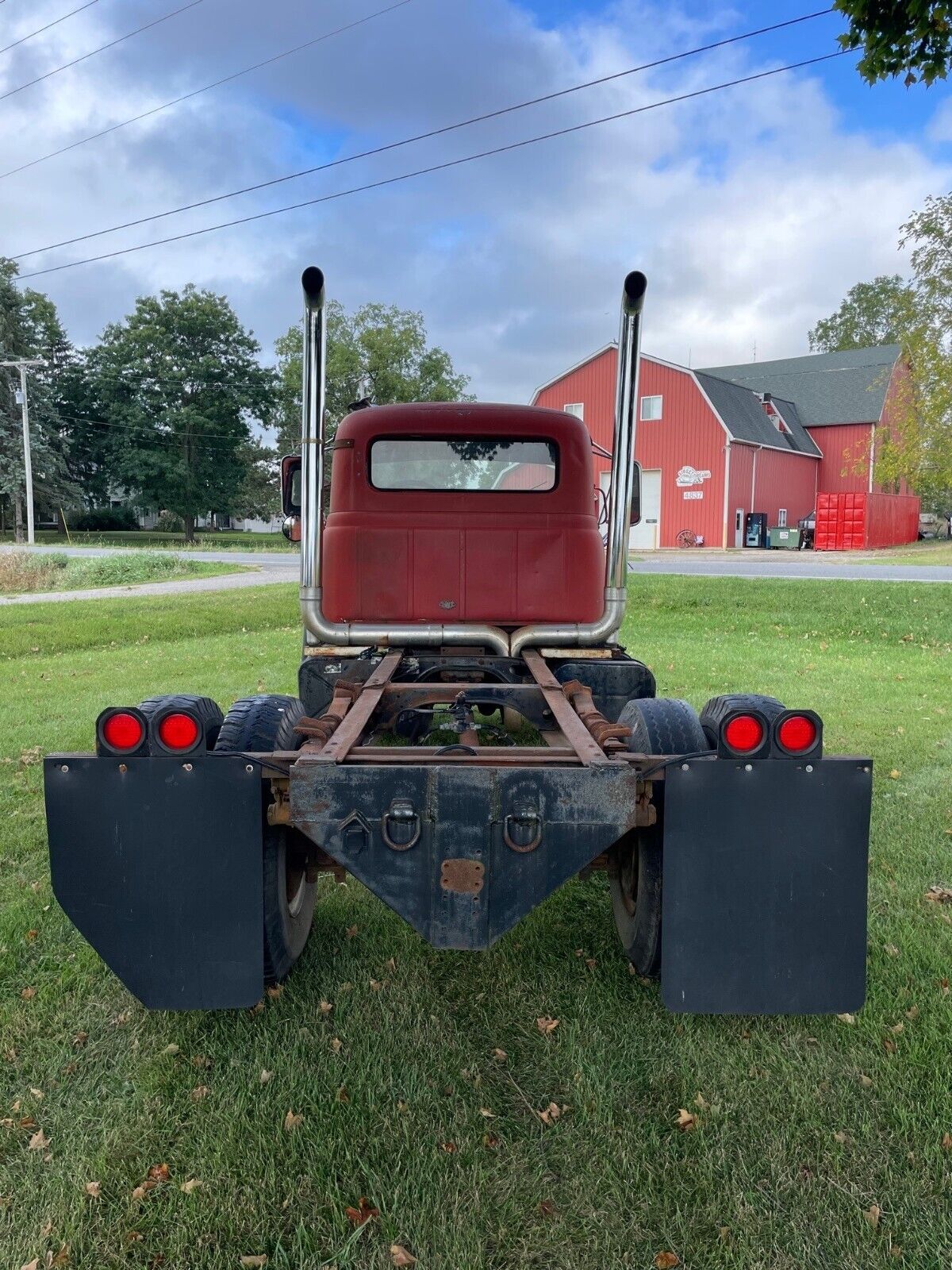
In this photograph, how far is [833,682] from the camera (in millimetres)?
8938

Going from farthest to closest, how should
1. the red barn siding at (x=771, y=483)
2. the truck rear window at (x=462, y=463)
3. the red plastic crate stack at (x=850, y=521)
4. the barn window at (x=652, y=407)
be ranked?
the barn window at (x=652, y=407) → the red barn siding at (x=771, y=483) → the red plastic crate stack at (x=850, y=521) → the truck rear window at (x=462, y=463)

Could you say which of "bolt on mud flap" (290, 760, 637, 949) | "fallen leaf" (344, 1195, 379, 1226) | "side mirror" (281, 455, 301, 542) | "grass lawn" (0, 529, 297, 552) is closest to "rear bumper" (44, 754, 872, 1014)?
"bolt on mud flap" (290, 760, 637, 949)

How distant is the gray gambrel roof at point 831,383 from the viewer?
4238 centimetres

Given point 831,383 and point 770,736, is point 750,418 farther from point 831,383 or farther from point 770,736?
point 770,736

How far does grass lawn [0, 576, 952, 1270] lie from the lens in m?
2.17

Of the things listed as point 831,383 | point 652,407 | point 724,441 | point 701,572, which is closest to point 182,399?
point 652,407

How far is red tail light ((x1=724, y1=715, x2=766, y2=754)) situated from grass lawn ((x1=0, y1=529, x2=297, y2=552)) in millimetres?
35797

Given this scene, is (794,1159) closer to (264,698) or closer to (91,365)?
(264,698)

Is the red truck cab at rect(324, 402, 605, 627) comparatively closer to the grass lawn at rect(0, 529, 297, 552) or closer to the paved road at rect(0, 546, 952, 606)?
the paved road at rect(0, 546, 952, 606)

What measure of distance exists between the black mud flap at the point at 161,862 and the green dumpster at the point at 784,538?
116ft

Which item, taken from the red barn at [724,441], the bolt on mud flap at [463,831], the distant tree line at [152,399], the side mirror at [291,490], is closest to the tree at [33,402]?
the distant tree line at [152,399]

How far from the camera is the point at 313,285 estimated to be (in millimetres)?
4160

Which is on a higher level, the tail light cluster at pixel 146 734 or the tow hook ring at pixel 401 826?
the tail light cluster at pixel 146 734

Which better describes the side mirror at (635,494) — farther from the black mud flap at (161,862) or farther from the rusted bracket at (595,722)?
the black mud flap at (161,862)
